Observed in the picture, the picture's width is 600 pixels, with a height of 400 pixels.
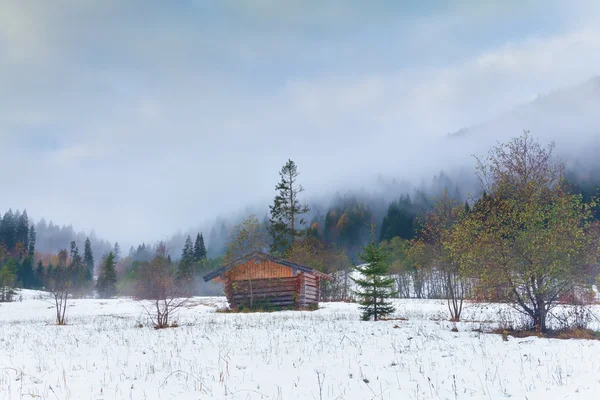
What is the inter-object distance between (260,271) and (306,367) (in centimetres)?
2426

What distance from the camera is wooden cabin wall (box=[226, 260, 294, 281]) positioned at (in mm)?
33406

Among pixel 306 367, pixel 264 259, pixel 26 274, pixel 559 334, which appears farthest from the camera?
pixel 26 274

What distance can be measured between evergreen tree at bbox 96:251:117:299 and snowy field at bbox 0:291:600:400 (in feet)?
307

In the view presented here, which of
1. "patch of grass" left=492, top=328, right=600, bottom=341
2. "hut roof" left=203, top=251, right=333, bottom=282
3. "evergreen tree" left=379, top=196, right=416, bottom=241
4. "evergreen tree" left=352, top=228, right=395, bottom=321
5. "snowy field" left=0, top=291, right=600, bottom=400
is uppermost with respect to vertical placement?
"evergreen tree" left=379, top=196, right=416, bottom=241

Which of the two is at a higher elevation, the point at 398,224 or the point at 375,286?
the point at 398,224

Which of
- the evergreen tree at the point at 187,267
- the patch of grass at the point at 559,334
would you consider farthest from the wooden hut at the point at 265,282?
the evergreen tree at the point at 187,267

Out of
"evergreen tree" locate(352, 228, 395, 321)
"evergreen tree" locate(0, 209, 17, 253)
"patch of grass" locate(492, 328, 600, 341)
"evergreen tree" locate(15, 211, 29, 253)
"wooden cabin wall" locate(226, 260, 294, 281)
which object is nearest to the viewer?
"patch of grass" locate(492, 328, 600, 341)

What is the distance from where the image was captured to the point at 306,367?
9.70 metres

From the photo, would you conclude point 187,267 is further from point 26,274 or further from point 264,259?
point 264,259

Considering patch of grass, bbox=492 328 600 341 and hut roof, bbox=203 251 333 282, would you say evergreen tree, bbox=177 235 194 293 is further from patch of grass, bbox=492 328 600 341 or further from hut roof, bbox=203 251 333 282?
patch of grass, bbox=492 328 600 341

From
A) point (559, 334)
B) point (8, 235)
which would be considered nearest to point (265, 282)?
point (559, 334)

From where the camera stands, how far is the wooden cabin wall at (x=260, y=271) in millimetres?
33406

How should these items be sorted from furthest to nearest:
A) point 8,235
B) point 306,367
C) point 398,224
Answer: point 8,235 → point 398,224 → point 306,367

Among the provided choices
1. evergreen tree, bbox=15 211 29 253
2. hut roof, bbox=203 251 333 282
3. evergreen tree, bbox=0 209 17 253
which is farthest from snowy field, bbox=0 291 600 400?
evergreen tree, bbox=15 211 29 253
